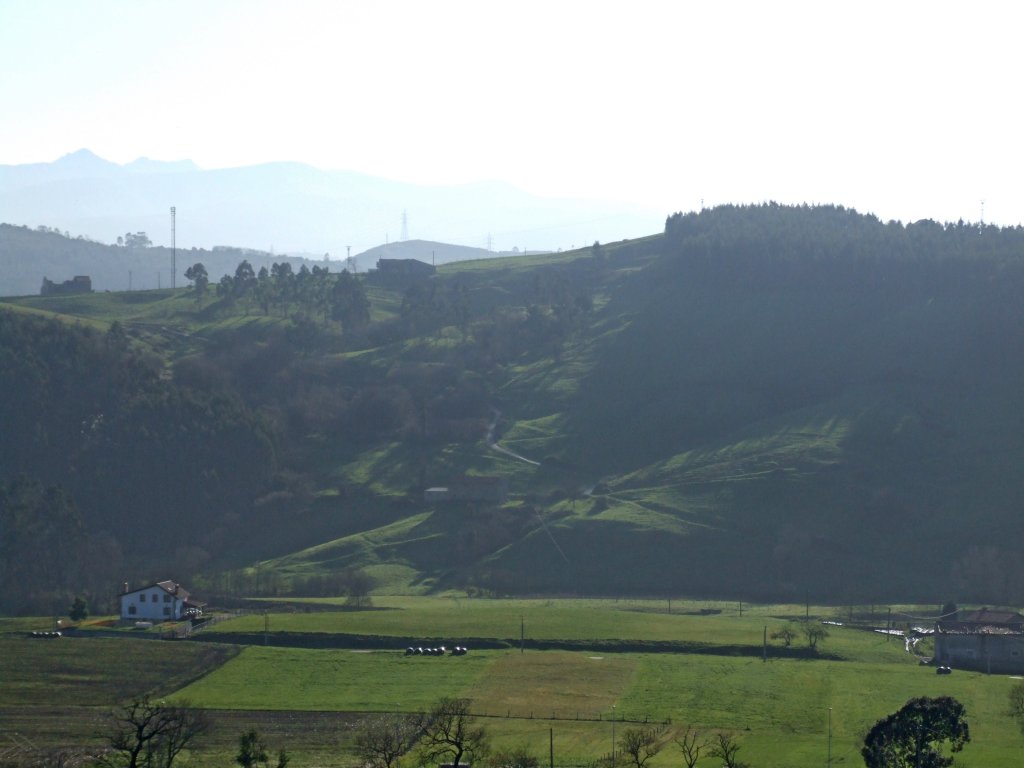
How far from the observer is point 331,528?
120 metres

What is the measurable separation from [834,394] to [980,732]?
287 ft

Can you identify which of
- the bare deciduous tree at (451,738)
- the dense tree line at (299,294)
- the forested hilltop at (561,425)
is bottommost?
the bare deciduous tree at (451,738)

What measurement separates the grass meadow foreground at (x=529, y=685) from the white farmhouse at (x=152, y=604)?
4.23 m

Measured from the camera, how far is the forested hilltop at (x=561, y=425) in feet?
359

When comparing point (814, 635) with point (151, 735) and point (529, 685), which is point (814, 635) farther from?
point (151, 735)

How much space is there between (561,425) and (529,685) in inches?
2916

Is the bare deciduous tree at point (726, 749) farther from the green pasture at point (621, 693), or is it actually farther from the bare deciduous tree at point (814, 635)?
the bare deciduous tree at point (814, 635)

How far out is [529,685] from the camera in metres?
66.9

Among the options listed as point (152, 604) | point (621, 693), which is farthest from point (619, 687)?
point (152, 604)

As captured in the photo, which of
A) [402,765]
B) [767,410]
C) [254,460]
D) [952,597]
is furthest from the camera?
[767,410]

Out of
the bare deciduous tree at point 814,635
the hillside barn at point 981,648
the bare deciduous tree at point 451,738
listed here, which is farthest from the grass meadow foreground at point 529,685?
the hillside barn at point 981,648

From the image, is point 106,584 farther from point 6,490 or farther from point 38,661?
point 38,661

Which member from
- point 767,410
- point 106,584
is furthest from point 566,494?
point 106,584

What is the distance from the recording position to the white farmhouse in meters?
85.3
